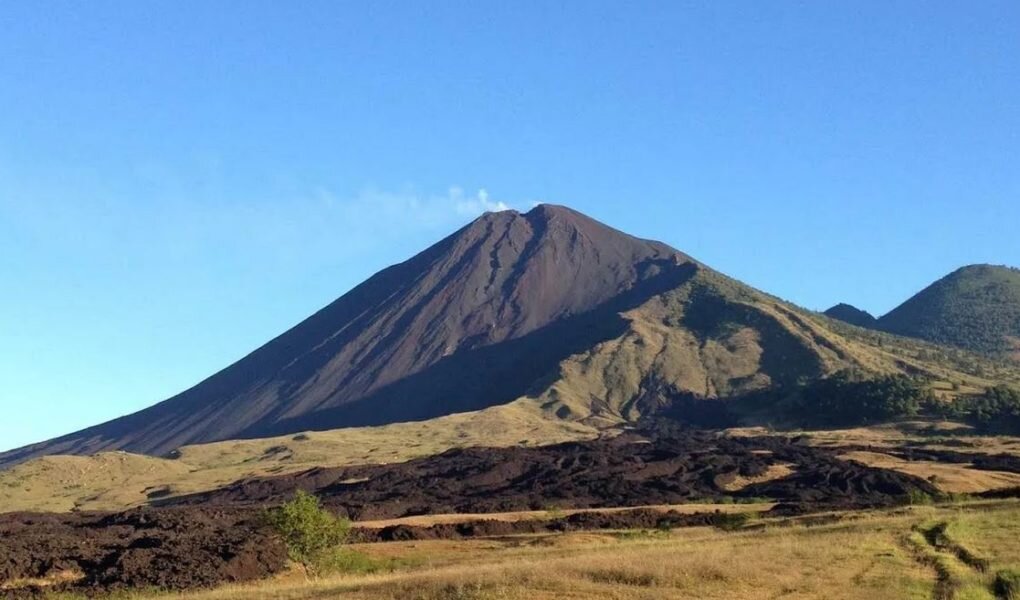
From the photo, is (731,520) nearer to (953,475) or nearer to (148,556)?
(148,556)

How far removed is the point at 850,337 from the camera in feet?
578

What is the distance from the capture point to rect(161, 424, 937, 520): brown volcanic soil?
69812mm

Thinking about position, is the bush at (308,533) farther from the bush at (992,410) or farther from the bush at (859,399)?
the bush at (859,399)

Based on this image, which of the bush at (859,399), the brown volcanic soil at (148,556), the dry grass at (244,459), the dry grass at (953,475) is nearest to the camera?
the brown volcanic soil at (148,556)

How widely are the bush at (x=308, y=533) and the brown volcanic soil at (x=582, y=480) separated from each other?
89.7ft

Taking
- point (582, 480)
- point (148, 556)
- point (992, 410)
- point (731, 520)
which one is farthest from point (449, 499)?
point (992, 410)

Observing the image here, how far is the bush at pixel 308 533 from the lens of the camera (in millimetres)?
37875

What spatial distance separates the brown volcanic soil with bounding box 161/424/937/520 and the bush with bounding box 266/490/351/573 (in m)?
27.3

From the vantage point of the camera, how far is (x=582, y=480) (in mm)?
80938

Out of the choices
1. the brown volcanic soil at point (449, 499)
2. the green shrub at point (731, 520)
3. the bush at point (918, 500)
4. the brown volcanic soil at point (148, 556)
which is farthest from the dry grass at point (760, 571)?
the bush at point (918, 500)

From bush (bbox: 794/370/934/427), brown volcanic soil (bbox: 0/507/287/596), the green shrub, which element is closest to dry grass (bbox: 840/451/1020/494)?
the green shrub

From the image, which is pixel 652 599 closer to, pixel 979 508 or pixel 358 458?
pixel 979 508

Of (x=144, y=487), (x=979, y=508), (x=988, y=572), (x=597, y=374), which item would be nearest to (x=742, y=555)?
(x=988, y=572)

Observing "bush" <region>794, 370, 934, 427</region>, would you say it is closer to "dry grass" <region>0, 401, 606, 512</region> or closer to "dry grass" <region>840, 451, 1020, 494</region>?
"dry grass" <region>0, 401, 606, 512</region>
